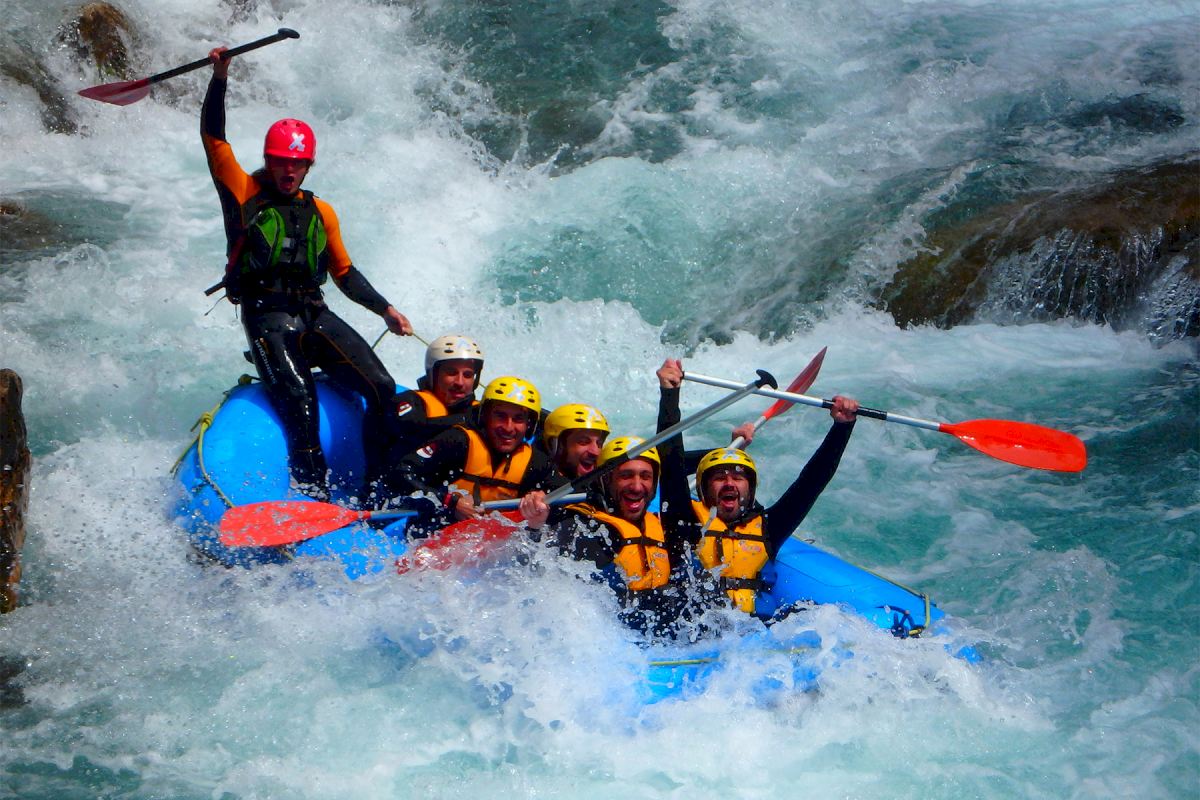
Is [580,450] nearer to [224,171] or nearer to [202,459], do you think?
[202,459]

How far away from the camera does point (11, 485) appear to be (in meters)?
4.83

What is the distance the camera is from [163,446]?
19.0ft

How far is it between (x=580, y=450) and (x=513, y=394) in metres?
0.33

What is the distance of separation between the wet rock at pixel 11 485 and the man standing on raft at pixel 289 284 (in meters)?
0.97

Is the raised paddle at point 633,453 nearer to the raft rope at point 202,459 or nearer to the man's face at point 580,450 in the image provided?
the man's face at point 580,450

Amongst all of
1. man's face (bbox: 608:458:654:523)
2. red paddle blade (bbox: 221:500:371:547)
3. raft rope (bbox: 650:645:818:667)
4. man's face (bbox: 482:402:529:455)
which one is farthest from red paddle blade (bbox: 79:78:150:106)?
raft rope (bbox: 650:645:818:667)

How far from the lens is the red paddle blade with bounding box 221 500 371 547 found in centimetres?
427

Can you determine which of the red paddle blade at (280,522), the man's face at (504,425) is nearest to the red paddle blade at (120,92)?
the red paddle blade at (280,522)

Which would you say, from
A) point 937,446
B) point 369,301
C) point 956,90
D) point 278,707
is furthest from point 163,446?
point 956,90

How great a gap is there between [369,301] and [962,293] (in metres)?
3.97

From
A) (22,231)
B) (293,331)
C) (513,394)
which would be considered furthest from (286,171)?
(22,231)

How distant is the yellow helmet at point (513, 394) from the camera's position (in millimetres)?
4617

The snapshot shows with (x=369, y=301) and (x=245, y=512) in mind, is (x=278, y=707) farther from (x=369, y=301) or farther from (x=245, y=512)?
(x=369, y=301)

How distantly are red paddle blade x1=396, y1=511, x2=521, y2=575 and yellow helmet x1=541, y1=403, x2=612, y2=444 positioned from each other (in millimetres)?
447
